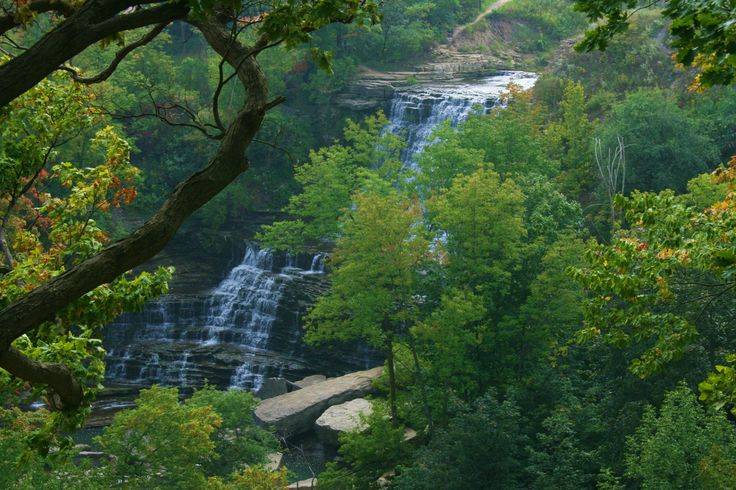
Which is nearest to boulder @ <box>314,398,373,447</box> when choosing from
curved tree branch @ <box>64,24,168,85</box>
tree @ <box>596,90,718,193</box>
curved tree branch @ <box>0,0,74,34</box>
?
tree @ <box>596,90,718,193</box>

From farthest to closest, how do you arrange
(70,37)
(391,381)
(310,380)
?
(310,380), (391,381), (70,37)

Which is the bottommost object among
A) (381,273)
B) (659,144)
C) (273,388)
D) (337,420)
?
(337,420)

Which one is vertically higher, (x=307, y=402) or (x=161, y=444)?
(x=307, y=402)

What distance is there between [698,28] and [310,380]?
21.7 metres

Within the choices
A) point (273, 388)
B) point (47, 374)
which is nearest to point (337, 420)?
point (273, 388)

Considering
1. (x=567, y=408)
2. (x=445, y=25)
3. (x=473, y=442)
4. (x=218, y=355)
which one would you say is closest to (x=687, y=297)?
(x=567, y=408)

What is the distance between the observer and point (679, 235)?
30.9 feet

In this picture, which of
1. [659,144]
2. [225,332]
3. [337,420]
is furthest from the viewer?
[225,332]

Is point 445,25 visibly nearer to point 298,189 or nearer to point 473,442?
point 298,189

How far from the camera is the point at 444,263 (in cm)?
2155

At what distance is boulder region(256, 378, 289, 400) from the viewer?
2577cm

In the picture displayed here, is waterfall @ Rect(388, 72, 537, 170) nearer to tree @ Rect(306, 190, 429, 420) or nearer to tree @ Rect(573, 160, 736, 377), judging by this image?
tree @ Rect(306, 190, 429, 420)

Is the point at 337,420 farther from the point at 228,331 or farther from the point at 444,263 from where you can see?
the point at 228,331

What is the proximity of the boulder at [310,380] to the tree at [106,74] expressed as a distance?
20.9 metres
